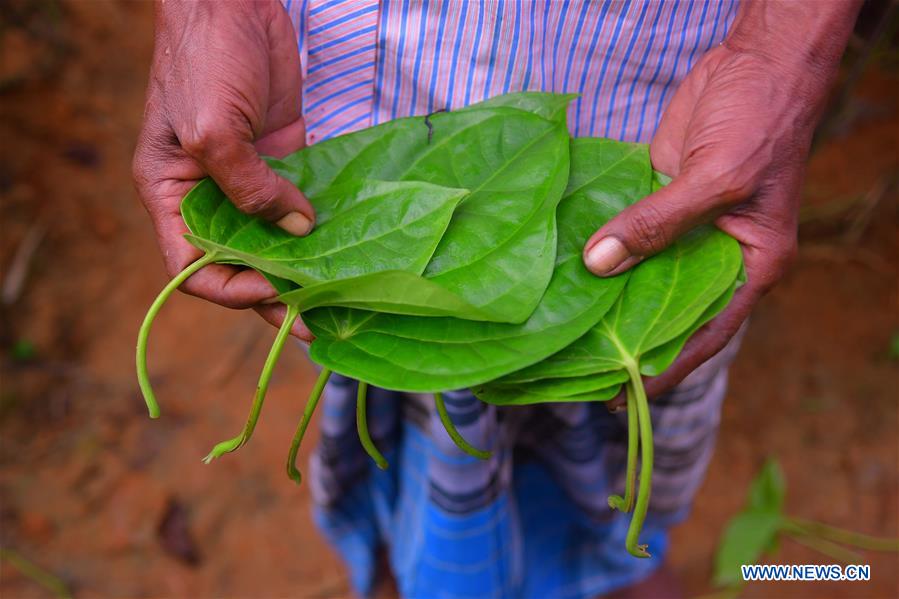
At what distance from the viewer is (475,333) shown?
1.85 feet

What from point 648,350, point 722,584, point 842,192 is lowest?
point 722,584

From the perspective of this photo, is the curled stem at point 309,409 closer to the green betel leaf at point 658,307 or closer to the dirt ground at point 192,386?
the green betel leaf at point 658,307

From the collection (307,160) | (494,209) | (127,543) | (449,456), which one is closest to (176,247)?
(307,160)

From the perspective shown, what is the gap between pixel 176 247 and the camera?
637 mm

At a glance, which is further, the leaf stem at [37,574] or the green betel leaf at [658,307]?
the leaf stem at [37,574]

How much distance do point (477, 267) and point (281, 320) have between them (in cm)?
16

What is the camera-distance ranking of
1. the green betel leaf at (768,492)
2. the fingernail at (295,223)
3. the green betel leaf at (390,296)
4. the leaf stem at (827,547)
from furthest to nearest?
the leaf stem at (827,547) < the green betel leaf at (768,492) < the fingernail at (295,223) < the green betel leaf at (390,296)

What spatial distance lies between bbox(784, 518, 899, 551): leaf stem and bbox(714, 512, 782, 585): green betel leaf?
0.37ft

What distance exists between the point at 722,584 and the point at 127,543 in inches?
36.5

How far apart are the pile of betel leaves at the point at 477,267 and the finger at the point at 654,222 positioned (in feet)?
0.06

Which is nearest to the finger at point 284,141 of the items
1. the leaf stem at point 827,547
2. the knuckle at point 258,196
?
the knuckle at point 258,196

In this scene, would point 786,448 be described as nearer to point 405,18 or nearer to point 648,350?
point 648,350

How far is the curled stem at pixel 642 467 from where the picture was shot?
1.71 ft

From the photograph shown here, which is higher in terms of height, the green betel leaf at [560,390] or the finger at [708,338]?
the green betel leaf at [560,390]
